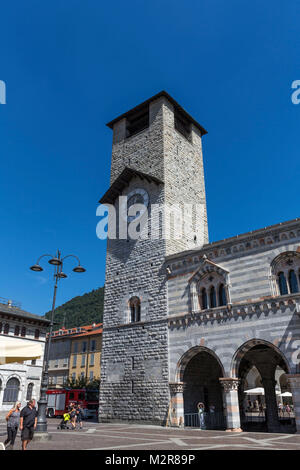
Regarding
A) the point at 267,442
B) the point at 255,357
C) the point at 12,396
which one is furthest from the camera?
the point at 12,396

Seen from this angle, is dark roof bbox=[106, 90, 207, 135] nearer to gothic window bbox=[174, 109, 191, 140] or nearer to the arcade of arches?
gothic window bbox=[174, 109, 191, 140]

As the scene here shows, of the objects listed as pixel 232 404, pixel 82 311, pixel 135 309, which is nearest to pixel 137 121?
pixel 135 309

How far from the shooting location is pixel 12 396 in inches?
1320

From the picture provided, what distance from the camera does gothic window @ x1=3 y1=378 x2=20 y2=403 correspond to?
108 ft

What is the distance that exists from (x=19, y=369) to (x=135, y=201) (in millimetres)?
20468

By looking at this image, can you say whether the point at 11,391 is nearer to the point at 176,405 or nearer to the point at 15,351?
the point at 176,405

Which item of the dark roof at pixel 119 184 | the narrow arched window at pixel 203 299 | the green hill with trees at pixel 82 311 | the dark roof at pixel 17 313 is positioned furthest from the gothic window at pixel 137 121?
the green hill with trees at pixel 82 311

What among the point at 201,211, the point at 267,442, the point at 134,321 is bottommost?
the point at 267,442

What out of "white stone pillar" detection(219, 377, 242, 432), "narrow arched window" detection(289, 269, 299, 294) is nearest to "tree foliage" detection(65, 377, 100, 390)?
"white stone pillar" detection(219, 377, 242, 432)

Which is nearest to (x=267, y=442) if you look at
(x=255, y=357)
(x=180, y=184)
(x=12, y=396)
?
(x=255, y=357)

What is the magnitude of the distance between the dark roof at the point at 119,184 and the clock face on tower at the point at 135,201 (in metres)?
1.05

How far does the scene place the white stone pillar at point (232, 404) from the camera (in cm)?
1794
